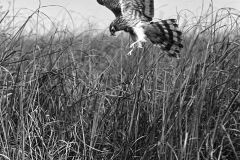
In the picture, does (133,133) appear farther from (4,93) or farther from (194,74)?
(4,93)

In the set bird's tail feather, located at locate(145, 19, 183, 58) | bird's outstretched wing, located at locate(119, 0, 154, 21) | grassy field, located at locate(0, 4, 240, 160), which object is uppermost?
bird's outstretched wing, located at locate(119, 0, 154, 21)

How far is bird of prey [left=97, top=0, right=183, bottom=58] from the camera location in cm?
170

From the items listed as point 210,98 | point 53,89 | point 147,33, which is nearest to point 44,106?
point 53,89

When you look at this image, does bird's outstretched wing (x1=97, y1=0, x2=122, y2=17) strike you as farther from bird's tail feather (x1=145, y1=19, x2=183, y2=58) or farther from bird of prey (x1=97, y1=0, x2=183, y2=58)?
bird's tail feather (x1=145, y1=19, x2=183, y2=58)

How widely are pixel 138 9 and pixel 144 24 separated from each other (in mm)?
72

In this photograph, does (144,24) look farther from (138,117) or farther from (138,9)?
(138,117)

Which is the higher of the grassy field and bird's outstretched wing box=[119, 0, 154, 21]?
bird's outstretched wing box=[119, 0, 154, 21]

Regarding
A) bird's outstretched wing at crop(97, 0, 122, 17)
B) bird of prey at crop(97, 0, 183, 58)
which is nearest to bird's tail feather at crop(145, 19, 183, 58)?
bird of prey at crop(97, 0, 183, 58)

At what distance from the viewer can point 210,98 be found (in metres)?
1.77

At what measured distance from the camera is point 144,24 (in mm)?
1757

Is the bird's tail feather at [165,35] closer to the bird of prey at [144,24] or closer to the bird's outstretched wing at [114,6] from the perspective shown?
the bird of prey at [144,24]

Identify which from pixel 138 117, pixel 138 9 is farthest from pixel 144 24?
pixel 138 117

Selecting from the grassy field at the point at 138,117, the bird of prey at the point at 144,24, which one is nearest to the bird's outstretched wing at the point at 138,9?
the bird of prey at the point at 144,24

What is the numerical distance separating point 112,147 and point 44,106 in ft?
1.41
